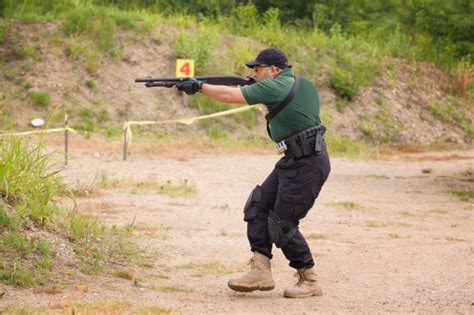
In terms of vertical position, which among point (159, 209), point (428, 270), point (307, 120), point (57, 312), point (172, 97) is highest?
point (307, 120)

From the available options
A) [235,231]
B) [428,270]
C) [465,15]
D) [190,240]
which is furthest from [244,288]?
[465,15]

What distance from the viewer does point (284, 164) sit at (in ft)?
27.9

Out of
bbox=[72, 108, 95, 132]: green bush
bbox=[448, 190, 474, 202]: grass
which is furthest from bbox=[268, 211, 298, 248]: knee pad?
bbox=[72, 108, 95, 132]: green bush

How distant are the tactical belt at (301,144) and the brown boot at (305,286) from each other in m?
1.01

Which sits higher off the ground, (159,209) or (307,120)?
(307,120)

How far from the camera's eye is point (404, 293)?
882 cm

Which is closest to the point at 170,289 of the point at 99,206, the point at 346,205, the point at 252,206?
the point at 252,206

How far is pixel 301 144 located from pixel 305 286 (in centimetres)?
121

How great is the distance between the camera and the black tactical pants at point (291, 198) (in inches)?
333

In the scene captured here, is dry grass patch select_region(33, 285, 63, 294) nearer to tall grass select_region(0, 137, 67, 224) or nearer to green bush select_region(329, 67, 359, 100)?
tall grass select_region(0, 137, 67, 224)

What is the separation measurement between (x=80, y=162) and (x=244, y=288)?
10638 mm

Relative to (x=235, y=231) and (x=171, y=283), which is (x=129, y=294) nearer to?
(x=171, y=283)

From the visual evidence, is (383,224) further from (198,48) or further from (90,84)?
(198,48)

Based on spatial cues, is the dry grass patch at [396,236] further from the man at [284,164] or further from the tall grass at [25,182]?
the tall grass at [25,182]
